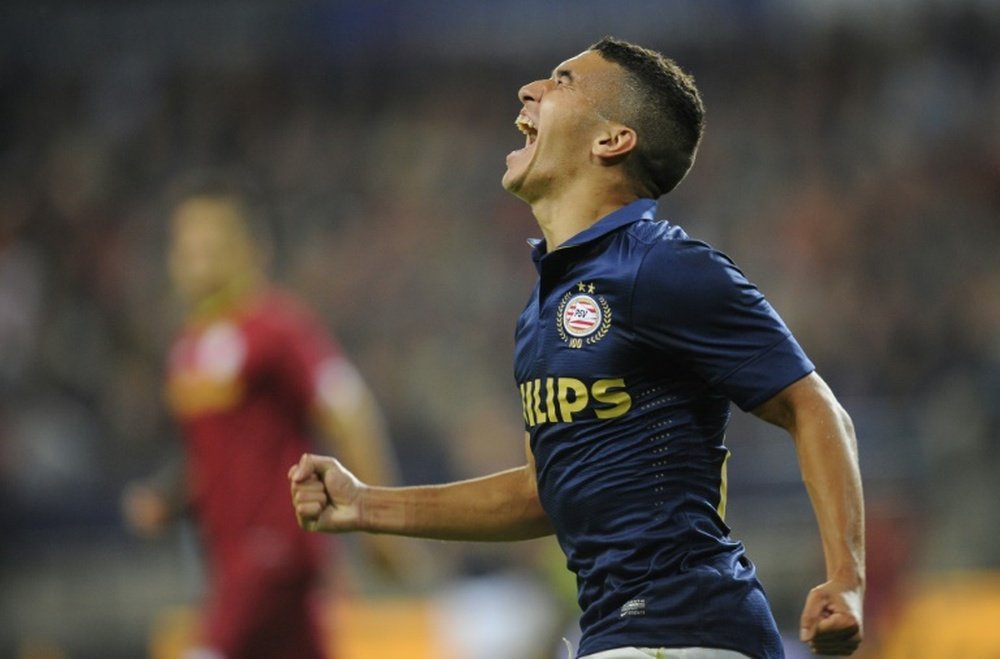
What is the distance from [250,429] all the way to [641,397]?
326 centimetres

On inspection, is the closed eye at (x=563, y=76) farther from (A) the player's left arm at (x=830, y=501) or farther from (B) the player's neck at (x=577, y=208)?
(A) the player's left arm at (x=830, y=501)

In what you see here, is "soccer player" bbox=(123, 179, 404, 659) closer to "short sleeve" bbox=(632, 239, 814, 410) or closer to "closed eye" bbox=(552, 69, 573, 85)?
"closed eye" bbox=(552, 69, 573, 85)

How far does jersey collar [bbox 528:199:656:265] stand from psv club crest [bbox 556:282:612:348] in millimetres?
121

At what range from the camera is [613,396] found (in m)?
3.19

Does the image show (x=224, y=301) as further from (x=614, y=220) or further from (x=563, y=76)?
(x=614, y=220)

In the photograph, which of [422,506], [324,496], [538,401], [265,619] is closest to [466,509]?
[422,506]

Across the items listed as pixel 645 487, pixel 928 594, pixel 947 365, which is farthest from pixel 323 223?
pixel 645 487

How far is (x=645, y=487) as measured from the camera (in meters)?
3.13

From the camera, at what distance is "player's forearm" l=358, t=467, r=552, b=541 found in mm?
3574

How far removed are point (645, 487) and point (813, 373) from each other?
412 mm

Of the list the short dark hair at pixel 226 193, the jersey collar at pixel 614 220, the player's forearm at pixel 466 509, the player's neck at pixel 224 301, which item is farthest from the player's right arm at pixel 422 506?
the short dark hair at pixel 226 193

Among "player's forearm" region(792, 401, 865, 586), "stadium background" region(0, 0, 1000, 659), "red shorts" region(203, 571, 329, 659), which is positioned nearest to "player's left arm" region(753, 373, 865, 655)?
"player's forearm" region(792, 401, 865, 586)

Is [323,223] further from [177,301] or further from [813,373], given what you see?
[813,373]

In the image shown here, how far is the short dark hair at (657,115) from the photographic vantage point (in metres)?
3.47
